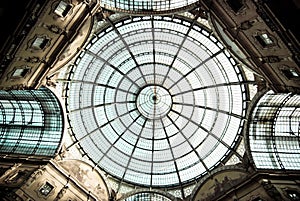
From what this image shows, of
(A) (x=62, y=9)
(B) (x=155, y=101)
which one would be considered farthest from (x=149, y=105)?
(A) (x=62, y=9)

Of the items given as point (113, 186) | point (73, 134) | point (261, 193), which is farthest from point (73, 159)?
point (261, 193)

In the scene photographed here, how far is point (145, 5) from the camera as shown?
90.7 ft

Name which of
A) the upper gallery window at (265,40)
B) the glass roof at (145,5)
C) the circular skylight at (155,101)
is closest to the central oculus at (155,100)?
the circular skylight at (155,101)

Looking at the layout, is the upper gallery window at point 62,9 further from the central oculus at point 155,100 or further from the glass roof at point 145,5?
the central oculus at point 155,100

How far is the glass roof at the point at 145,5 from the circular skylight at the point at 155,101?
3.43m

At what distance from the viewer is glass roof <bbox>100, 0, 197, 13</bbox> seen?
26.1 meters

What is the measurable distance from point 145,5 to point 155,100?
11046 millimetres

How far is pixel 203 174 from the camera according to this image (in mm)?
33844

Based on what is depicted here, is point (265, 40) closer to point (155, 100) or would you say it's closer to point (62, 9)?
point (62, 9)

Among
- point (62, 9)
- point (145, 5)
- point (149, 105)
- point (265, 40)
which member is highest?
point (145, 5)

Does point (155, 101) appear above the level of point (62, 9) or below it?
above

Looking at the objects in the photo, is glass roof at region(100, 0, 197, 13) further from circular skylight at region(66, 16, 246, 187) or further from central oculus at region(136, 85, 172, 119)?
central oculus at region(136, 85, 172, 119)

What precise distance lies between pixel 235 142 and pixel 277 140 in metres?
3.96

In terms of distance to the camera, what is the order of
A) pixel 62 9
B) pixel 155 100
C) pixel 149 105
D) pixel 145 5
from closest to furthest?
pixel 62 9, pixel 145 5, pixel 155 100, pixel 149 105
